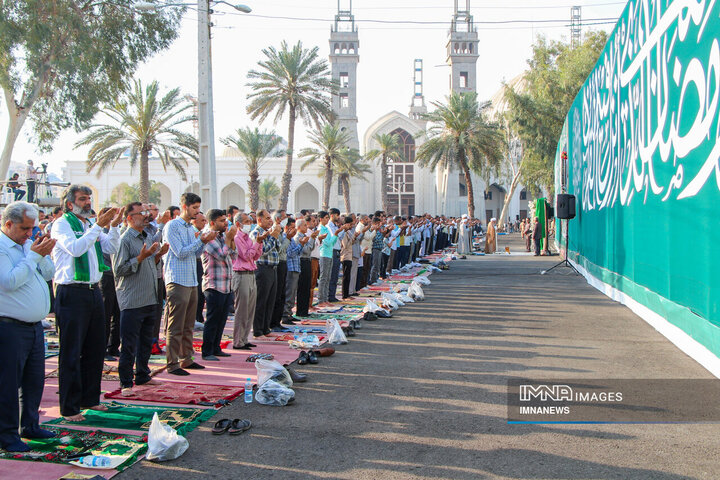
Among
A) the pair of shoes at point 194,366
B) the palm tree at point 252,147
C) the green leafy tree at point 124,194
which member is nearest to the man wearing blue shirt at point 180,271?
the pair of shoes at point 194,366

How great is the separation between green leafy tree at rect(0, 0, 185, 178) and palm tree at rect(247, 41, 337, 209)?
11.3m

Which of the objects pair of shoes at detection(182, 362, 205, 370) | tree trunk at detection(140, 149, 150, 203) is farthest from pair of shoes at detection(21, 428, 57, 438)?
tree trunk at detection(140, 149, 150, 203)

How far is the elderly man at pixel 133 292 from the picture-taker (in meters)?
6.01

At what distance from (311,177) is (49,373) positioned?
2056 inches

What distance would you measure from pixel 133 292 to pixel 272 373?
1.57 metres

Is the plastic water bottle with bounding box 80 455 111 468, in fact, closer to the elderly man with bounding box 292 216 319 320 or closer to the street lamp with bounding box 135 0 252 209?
the elderly man with bounding box 292 216 319 320

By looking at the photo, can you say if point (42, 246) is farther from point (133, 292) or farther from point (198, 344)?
point (198, 344)

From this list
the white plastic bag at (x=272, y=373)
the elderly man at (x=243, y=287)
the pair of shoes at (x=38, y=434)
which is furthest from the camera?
the elderly man at (x=243, y=287)

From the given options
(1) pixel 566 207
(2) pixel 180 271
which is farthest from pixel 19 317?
(1) pixel 566 207

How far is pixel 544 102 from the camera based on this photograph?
35.8 meters

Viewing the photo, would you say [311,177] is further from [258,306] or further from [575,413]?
[575,413]

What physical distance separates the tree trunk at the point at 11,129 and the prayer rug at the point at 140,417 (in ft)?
49.7

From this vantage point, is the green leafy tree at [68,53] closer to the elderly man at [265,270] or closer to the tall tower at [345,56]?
the elderly man at [265,270]

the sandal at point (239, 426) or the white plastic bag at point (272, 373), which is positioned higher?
the white plastic bag at point (272, 373)
